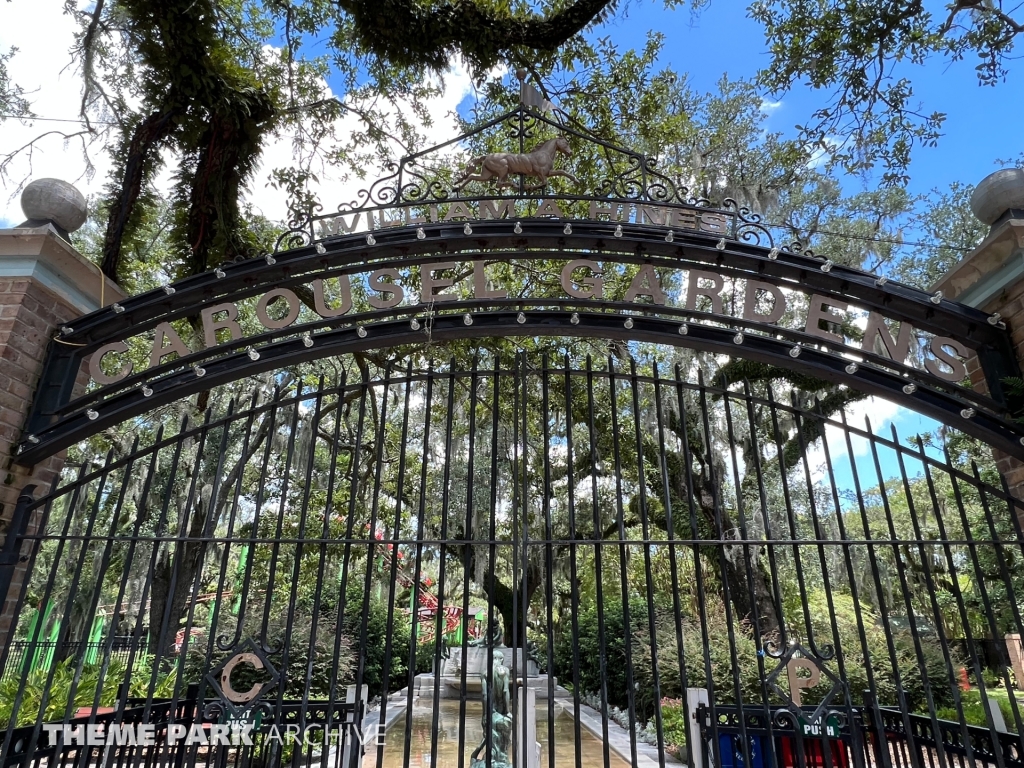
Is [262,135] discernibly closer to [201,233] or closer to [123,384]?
[201,233]

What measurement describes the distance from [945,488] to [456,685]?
1296cm

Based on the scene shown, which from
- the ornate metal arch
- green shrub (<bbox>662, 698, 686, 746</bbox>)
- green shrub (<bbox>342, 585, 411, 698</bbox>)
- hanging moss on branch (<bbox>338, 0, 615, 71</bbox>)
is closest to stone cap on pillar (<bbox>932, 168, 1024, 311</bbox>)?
the ornate metal arch

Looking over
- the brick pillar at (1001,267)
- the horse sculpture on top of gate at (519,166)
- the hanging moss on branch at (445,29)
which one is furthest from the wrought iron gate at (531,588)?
the hanging moss on branch at (445,29)

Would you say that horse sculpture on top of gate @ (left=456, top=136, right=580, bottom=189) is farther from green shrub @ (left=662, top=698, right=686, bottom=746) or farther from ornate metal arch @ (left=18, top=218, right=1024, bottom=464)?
green shrub @ (left=662, top=698, right=686, bottom=746)

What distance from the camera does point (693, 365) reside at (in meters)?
11.6

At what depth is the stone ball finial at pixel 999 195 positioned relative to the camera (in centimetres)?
382

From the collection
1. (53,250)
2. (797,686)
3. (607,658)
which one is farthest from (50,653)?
(797,686)

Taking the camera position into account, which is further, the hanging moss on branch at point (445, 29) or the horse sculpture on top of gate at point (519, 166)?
the hanging moss on branch at point (445, 29)

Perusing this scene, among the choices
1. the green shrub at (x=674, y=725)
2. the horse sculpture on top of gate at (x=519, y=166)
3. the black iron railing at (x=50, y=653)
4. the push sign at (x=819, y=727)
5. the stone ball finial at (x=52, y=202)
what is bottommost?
the green shrub at (x=674, y=725)

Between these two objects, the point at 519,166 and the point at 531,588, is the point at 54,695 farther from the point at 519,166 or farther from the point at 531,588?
the point at 531,588

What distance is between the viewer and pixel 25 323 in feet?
12.4

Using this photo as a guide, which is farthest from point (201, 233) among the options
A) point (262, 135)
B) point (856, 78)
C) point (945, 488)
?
point (945, 488)

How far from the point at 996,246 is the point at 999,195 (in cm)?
34

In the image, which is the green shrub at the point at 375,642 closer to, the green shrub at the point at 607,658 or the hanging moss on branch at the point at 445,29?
the green shrub at the point at 607,658
